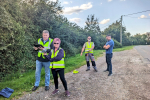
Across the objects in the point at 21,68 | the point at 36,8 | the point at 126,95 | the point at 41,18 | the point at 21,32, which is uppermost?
the point at 36,8

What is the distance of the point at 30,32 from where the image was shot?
8.53 metres

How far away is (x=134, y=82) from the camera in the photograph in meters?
4.95

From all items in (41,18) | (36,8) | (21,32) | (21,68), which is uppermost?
(36,8)

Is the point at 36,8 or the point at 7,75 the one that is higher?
the point at 36,8

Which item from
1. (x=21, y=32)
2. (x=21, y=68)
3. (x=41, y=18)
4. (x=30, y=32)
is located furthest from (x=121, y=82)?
(x=41, y=18)

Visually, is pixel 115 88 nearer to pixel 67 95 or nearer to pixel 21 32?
pixel 67 95

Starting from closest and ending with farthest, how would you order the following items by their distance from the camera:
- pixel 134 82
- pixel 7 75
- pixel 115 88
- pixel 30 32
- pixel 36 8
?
pixel 115 88 < pixel 134 82 < pixel 7 75 < pixel 30 32 < pixel 36 8

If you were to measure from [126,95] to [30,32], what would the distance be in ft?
24.2

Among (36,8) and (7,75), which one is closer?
(7,75)

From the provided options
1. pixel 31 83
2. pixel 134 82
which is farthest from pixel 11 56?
pixel 134 82

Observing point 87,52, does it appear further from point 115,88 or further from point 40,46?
point 40,46

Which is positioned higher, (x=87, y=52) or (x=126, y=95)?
(x=87, y=52)

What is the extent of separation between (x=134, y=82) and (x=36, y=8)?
8690mm

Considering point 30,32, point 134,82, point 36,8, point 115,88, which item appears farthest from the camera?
point 36,8
